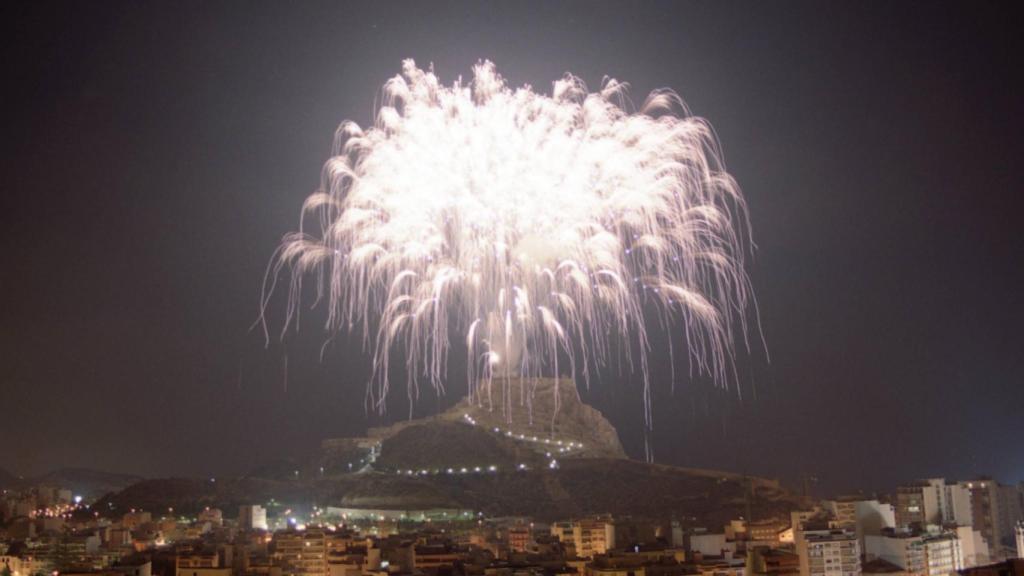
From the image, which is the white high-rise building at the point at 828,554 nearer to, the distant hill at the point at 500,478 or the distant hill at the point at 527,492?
the distant hill at the point at 500,478

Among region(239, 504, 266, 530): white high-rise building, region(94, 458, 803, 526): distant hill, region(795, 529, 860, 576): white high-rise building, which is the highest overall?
region(94, 458, 803, 526): distant hill

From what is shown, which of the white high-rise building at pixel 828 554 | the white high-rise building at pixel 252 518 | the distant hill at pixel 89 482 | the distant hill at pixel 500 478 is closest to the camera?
the white high-rise building at pixel 828 554

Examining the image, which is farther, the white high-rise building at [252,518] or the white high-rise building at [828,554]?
the white high-rise building at [252,518]

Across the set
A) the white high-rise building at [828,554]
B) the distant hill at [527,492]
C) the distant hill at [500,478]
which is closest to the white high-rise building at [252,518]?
the distant hill at [527,492]

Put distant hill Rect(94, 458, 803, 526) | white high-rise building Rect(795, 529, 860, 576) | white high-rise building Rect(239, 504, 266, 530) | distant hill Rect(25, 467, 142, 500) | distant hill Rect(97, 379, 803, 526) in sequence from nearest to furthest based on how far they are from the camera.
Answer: white high-rise building Rect(795, 529, 860, 576) → white high-rise building Rect(239, 504, 266, 530) → distant hill Rect(94, 458, 803, 526) → distant hill Rect(97, 379, 803, 526) → distant hill Rect(25, 467, 142, 500)

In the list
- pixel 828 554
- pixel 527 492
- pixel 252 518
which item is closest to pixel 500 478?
pixel 527 492

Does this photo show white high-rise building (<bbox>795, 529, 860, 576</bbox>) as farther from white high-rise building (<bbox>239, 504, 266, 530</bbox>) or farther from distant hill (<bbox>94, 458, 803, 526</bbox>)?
white high-rise building (<bbox>239, 504, 266, 530</bbox>)

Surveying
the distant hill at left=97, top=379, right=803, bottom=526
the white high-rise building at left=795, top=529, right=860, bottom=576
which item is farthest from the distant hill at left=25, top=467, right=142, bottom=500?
the white high-rise building at left=795, top=529, right=860, bottom=576

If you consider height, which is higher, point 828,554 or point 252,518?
point 252,518

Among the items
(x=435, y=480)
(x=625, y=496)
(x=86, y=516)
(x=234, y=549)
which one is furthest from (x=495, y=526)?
(x=86, y=516)

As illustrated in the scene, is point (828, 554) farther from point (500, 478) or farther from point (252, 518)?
point (500, 478)

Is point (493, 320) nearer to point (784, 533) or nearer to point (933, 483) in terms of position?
point (784, 533)
